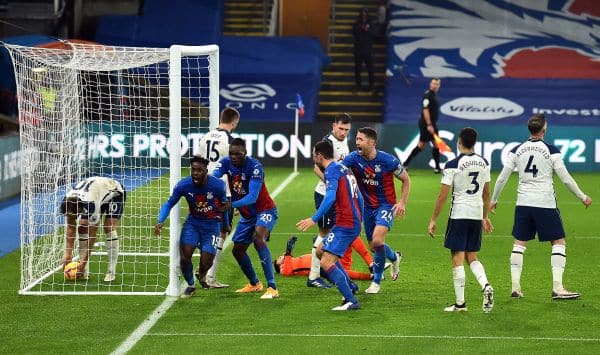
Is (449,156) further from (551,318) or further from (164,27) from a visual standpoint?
(551,318)

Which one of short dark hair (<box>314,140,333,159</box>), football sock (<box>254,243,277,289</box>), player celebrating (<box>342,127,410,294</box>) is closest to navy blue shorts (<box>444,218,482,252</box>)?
player celebrating (<box>342,127,410,294</box>)

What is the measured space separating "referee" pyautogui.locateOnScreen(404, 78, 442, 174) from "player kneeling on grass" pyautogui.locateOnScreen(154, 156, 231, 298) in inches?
582

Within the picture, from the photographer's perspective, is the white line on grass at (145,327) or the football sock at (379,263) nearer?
the white line on grass at (145,327)

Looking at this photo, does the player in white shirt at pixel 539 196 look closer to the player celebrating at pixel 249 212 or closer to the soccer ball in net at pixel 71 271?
the player celebrating at pixel 249 212

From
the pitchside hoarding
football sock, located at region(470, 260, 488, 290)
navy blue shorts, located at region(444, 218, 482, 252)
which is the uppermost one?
navy blue shorts, located at region(444, 218, 482, 252)

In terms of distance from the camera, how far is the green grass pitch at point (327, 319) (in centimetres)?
1066

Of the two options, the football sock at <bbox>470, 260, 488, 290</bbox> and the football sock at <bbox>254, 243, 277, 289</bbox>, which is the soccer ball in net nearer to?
the football sock at <bbox>254, 243, 277, 289</bbox>

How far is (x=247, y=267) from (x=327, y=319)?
1744mm

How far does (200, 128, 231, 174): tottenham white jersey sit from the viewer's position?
14.2 m

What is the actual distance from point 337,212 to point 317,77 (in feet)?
77.8

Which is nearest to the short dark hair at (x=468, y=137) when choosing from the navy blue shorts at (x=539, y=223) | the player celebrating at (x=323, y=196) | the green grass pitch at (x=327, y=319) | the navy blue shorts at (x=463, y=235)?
the navy blue shorts at (x=463, y=235)

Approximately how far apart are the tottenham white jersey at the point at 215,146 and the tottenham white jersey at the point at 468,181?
310 cm

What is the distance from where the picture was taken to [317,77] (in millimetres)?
35750

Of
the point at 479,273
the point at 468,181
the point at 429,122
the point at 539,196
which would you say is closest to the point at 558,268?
the point at 539,196
